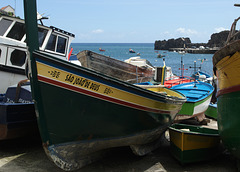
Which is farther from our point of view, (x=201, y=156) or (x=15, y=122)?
(x=15, y=122)

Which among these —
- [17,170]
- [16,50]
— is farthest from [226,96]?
[16,50]

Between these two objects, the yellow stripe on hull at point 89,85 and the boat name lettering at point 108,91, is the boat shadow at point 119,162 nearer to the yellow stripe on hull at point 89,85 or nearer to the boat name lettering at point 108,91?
the yellow stripe on hull at point 89,85

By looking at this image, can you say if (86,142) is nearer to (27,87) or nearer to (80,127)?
(80,127)

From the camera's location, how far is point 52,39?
32.5 feet

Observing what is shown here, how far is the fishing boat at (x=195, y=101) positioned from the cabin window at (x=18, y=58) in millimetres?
5423

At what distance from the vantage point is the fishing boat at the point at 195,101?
10234 mm

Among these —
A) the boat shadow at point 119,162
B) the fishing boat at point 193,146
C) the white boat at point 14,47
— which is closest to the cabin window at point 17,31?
the white boat at point 14,47

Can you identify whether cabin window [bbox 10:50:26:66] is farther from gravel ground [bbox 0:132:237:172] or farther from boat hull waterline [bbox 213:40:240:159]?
boat hull waterline [bbox 213:40:240:159]

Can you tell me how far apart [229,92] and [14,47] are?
21.2 ft

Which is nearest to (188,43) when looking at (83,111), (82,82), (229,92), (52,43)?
(52,43)

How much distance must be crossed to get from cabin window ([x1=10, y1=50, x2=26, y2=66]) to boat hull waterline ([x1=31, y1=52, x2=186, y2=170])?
13.1ft

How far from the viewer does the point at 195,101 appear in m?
10.2

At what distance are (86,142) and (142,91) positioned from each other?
1.60 m

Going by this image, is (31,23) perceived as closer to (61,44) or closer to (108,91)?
(108,91)
